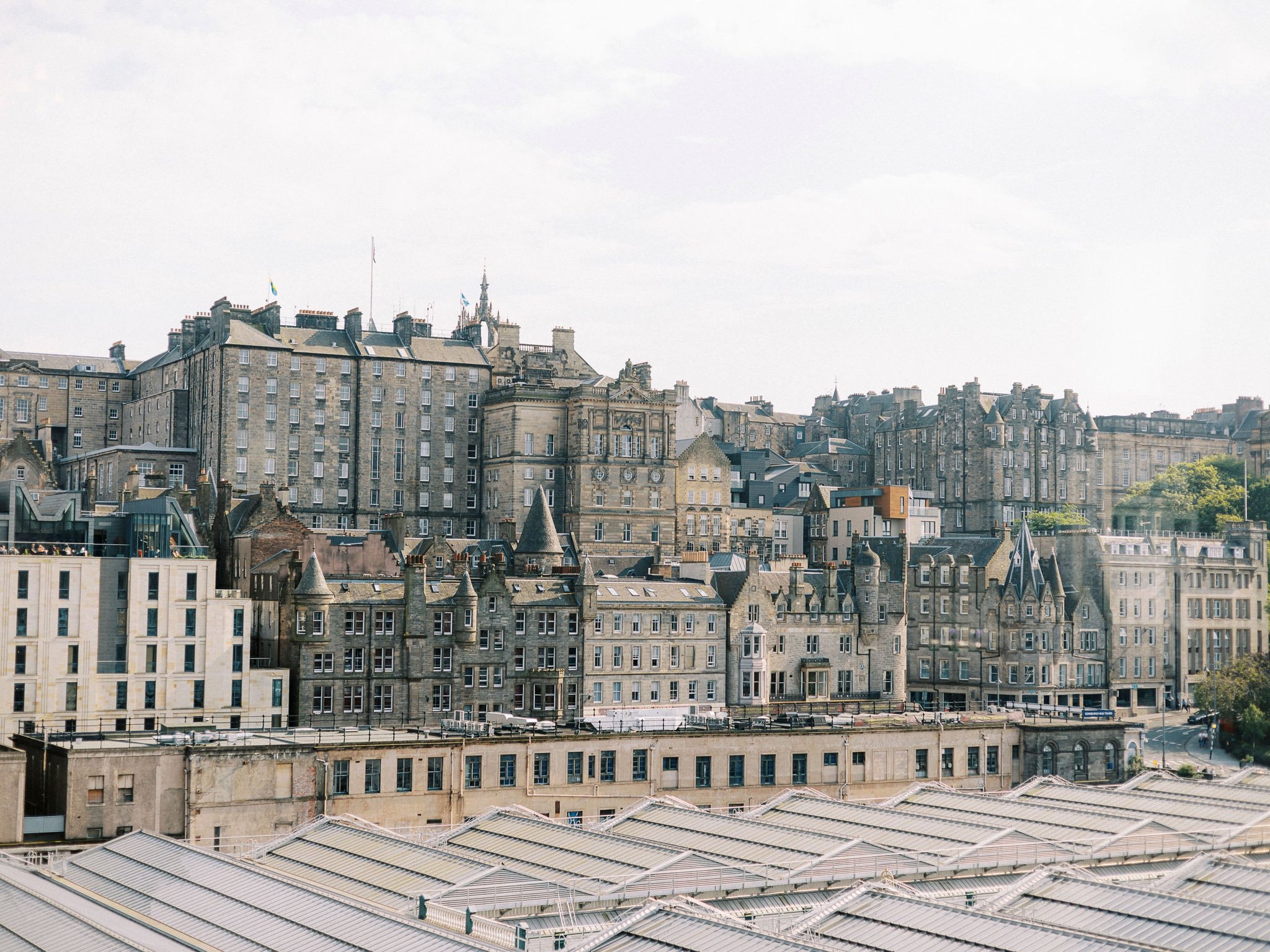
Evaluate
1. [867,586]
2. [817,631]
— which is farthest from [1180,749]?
[817,631]

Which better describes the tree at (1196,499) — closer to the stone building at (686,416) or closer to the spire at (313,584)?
Answer: the stone building at (686,416)

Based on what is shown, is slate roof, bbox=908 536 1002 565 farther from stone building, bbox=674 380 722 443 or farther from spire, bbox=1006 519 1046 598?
stone building, bbox=674 380 722 443

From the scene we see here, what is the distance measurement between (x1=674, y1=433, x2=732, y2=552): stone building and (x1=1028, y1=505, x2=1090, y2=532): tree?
31.5 meters

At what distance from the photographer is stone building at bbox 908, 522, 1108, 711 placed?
433ft

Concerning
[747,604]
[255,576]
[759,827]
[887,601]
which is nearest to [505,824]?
[759,827]

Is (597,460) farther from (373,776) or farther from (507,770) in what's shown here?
(373,776)

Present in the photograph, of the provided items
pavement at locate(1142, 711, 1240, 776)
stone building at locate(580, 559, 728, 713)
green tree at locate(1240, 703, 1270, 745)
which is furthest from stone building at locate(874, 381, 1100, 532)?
stone building at locate(580, 559, 728, 713)

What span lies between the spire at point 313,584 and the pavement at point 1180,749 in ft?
181

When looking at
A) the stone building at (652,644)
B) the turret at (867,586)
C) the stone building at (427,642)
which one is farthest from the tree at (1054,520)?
the stone building at (427,642)

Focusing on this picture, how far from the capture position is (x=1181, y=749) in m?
124

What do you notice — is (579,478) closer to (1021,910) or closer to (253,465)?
(253,465)

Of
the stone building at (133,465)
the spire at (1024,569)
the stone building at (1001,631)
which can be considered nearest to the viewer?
the stone building at (1001,631)

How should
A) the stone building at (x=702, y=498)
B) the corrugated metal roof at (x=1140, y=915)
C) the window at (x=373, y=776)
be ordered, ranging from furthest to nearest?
the stone building at (x=702, y=498)
the window at (x=373, y=776)
the corrugated metal roof at (x=1140, y=915)

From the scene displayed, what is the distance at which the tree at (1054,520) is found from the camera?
16612 centimetres
